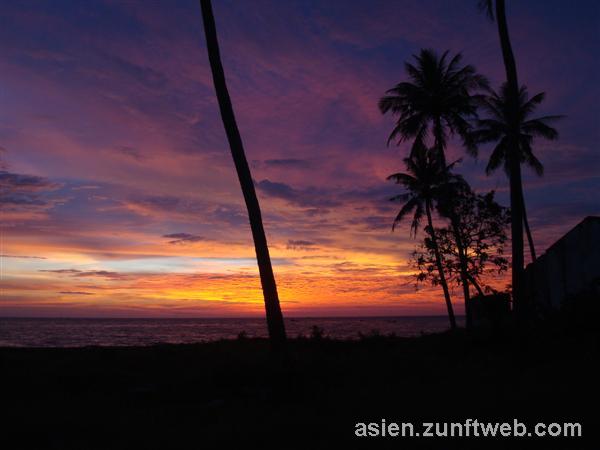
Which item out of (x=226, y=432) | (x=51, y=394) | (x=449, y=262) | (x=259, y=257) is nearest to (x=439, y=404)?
(x=226, y=432)

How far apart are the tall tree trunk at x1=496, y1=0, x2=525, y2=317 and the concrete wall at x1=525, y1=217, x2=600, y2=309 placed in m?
6.35

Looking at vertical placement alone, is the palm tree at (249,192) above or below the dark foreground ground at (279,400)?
above

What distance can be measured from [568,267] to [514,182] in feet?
44.9

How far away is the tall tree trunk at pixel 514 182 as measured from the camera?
1536 cm

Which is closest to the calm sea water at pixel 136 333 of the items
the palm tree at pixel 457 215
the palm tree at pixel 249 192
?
the palm tree at pixel 457 215

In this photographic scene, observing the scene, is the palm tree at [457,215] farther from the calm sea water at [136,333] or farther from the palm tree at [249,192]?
the palm tree at [249,192]

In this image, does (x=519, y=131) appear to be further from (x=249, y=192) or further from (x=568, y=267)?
(x=249, y=192)

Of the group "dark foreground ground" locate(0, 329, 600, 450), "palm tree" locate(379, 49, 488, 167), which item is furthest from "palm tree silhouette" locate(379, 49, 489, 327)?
"dark foreground ground" locate(0, 329, 600, 450)

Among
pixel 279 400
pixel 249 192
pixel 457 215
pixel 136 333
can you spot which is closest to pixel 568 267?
pixel 457 215

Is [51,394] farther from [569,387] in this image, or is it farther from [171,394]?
[569,387]

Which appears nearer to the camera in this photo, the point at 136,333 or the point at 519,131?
the point at 519,131

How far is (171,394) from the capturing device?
30.7 ft

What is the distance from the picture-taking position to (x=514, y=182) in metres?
15.5

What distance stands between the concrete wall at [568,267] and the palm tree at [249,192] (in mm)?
14602
